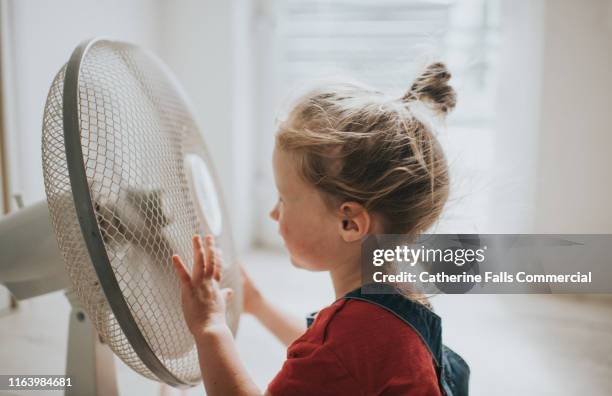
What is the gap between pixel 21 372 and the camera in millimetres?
967

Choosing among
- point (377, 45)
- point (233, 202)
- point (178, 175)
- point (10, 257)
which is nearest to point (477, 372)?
point (178, 175)

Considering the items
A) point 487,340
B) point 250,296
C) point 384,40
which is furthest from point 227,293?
point 384,40

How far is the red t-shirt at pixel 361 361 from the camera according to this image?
576 millimetres

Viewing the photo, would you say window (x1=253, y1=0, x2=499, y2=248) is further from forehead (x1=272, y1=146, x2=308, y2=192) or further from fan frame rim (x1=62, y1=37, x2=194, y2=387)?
fan frame rim (x1=62, y1=37, x2=194, y2=387)

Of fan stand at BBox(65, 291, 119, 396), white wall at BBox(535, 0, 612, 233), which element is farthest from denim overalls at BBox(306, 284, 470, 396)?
white wall at BBox(535, 0, 612, 233)

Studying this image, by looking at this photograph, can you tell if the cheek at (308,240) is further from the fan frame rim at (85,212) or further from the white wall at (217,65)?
the white wall at (217,65)

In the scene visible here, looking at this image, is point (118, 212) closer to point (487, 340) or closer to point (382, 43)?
point (487, 340)

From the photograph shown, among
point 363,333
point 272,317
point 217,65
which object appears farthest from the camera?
point 217,65

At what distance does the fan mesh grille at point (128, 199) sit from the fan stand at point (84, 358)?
18cm

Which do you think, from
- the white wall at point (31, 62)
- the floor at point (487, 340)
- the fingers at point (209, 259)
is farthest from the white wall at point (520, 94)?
the white wall at point (31, 62)

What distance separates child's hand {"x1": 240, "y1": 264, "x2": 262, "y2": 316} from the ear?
0.34m

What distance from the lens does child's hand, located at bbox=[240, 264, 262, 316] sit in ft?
3.13

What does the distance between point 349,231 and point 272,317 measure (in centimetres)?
35

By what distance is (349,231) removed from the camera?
2.18 feet
